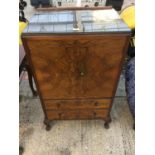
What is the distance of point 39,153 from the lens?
157cm

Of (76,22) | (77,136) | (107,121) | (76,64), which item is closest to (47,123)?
(77,136)

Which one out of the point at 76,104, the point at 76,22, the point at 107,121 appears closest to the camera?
the point at 76,22

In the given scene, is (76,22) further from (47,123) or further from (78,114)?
(47,123)

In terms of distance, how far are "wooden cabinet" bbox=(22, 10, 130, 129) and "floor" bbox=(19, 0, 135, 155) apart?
249 millimetres

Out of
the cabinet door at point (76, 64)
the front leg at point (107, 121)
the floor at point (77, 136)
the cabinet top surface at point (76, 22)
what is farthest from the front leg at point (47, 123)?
the cabinet top surface at point (76, 22)

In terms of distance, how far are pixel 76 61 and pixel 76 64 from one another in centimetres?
2

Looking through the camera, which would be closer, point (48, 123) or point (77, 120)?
point (48, 123)

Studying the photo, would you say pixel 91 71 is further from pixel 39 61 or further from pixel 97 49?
pixel 39 61

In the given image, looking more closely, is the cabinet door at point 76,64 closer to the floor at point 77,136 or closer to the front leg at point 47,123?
the front leg at point 47,123

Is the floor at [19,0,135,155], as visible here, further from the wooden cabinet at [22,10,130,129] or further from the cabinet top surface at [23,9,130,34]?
the cabinet top surface at [23,9,130,34]

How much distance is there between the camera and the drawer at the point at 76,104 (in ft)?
4.85

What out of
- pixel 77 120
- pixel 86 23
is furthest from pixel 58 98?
pixel 86 23

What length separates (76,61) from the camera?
1.20 m

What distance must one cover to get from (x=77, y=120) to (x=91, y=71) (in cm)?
68
